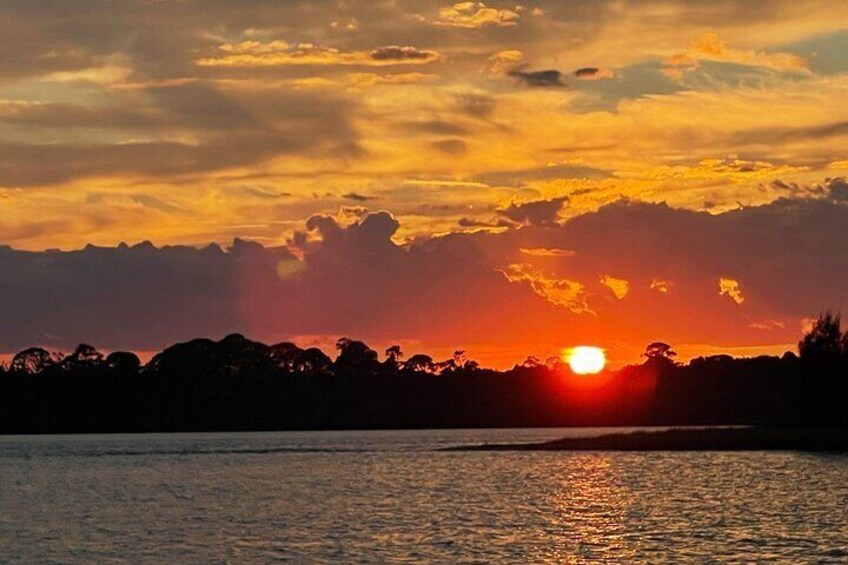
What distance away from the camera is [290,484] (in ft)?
392

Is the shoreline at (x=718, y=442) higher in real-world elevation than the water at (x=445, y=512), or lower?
higher

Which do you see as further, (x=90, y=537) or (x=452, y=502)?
(x=452, y=502)

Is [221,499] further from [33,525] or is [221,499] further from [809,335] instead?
[809,335]

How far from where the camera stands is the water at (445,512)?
64312 millimetres

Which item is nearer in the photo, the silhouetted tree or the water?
the water

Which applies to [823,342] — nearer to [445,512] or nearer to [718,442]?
[718,442]

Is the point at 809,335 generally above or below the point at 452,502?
above

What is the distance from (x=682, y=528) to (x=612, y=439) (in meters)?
116

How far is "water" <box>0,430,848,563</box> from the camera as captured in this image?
64312 mm

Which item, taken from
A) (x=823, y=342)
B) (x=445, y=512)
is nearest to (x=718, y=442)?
(x=823, y=342)

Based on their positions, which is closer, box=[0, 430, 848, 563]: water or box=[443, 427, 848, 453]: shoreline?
box=[0, 430, 848, 563]: water

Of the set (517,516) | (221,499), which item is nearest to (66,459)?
(221,499)

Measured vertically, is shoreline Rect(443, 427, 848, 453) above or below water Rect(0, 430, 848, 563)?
above

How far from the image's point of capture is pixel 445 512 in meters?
84.7
